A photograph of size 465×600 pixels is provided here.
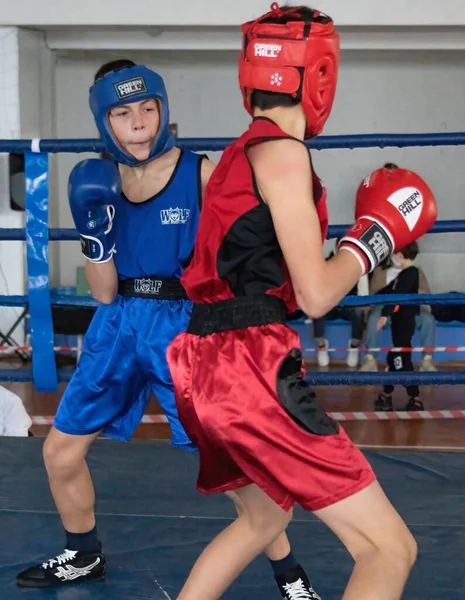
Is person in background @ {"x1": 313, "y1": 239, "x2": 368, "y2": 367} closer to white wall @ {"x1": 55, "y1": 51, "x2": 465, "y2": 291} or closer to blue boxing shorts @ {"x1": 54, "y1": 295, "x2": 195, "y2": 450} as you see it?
white wall @ {"x1": 55, "y1": 51, "x2": 465, "y2": 291}

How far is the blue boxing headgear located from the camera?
1.84 meters

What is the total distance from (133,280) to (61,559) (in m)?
0.72

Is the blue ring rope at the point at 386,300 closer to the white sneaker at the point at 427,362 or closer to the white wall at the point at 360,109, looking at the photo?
the white sneaker at the point at 427,362

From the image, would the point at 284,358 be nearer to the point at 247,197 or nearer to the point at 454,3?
the point at 247,197

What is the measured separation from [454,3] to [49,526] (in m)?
5.05

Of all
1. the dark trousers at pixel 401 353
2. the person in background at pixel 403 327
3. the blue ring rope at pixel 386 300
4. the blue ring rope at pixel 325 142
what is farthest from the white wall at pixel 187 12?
the blue ring rope at pixel 386 300

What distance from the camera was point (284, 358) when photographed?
1.45m

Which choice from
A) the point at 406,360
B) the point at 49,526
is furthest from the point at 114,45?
the point at 49,526

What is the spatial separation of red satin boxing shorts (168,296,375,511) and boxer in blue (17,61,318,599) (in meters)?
0.38

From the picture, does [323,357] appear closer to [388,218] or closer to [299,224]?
[388,218]

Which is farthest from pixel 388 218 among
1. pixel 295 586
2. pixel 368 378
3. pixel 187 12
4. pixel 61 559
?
pixel 187 12

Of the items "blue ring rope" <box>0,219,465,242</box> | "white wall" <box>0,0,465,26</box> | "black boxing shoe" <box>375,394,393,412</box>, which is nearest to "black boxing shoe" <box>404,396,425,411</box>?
"black boxing shoe" <box>375,394,393,412</box>

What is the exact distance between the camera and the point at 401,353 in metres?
5.02

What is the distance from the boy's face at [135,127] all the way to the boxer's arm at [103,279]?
0.26 m
